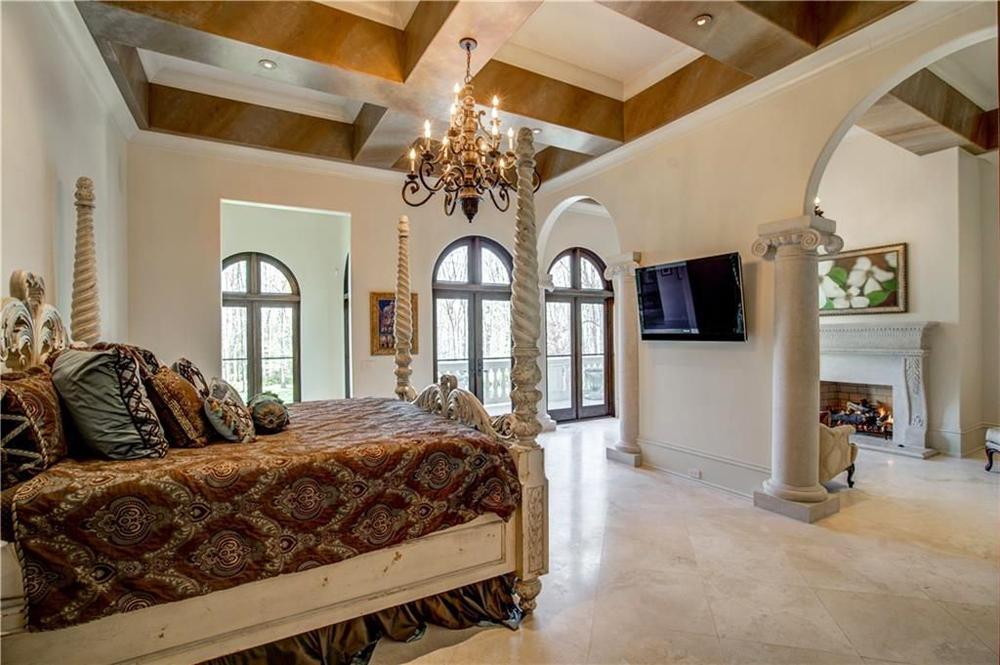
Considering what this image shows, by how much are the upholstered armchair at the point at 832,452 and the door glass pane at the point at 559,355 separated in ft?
12.5

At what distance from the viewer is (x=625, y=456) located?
4840mm

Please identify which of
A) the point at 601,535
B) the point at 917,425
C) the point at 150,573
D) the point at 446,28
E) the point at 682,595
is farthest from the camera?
the point at 917,425

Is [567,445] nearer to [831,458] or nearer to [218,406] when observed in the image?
[831,458]

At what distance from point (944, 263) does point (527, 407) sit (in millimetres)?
5559

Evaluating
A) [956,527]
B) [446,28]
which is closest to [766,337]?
[956,527]

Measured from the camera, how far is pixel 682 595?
2.45 m

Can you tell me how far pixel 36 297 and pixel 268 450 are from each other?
4.86 ft

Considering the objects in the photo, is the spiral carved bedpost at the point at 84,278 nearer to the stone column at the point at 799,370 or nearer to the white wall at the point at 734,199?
the white wall at the point at 734,199

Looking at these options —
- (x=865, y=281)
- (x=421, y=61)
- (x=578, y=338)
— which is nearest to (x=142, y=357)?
(x=421, y=61)

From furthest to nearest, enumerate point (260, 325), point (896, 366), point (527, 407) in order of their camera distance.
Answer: point (260, 325) < point (896, 366) < point (527, 407)

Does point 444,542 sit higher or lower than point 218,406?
lower

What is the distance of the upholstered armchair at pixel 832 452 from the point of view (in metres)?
3.65

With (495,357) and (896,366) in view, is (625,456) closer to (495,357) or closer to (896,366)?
(495,357)

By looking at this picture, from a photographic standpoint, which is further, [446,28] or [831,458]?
[831,458]
